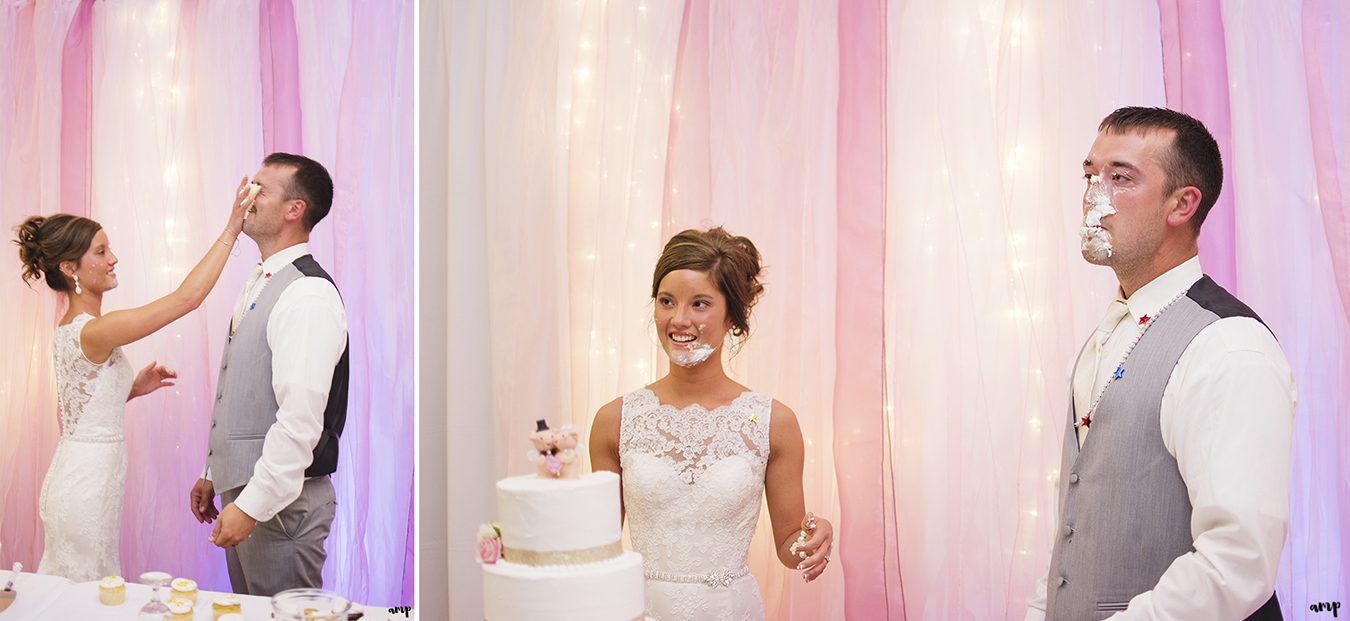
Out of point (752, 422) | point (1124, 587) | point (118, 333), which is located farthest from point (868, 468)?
point (118, 333)

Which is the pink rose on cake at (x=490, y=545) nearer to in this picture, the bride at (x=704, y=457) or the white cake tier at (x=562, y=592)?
the white cake tier at (x=562, y=592)

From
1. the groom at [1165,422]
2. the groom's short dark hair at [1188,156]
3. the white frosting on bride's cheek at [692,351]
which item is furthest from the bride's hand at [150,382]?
the groom's short dark hair at [1188,156]

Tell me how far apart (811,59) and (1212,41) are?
1.02 m

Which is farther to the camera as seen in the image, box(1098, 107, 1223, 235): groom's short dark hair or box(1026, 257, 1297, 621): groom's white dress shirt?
box(1098, 107, 1223, 235): groom's short dark hair

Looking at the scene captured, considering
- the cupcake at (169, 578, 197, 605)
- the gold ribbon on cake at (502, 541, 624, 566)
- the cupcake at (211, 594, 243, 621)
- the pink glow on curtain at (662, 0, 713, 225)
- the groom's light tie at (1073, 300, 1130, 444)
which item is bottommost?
the cupcake at (211, 594, 243, 621)

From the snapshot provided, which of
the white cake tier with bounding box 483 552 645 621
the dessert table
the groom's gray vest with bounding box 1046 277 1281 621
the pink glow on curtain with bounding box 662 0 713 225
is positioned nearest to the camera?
the white cake tier with bounding box 483 552 645 621

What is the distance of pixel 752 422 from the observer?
242cm

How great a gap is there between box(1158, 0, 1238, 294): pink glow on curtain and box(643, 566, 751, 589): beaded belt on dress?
4.75 feet

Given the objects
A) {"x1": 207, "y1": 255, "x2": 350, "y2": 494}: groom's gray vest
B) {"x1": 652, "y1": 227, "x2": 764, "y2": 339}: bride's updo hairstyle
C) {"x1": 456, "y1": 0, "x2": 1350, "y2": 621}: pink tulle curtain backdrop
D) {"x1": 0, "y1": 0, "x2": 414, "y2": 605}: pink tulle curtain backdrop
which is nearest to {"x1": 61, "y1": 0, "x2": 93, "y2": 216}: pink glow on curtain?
{"x1": 0, "y1": 0, "x2": 414, "y2": 605}: pink tulle curtain backdrop

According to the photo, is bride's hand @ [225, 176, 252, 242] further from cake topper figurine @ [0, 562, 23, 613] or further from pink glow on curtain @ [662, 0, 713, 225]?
pink glow on curtain @ [662, 0, 713, 225]

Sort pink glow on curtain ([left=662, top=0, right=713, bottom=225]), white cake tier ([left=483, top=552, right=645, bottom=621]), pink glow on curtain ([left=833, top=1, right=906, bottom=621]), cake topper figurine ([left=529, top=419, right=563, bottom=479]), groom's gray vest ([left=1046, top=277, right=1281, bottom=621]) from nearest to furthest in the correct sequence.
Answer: white cake tier ([left=483, top=552, right=645, bottom=621]) → cake topper figurine ([left=529, top=419, right=563, bottom=479]) → groom's gray vest ([left=1046, top=277, right=1281, bottom=621]) → pink glow on curtain ([left=833, top=1, right=906, bottom=621]) → pink glow on curtain ([left=662, top=0, right=713, bottom=225])

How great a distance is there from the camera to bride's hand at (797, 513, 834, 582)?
88.4 inches

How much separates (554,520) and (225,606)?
1.07m

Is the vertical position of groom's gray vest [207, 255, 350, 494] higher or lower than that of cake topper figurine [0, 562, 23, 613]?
higher
